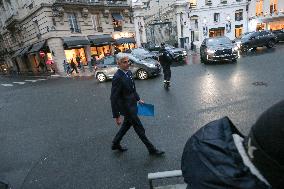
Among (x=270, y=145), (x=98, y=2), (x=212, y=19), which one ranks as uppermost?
(x=98, y=2)

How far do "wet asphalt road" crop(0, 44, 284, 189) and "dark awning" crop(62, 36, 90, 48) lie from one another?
689 inches

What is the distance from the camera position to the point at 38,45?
3025 cm

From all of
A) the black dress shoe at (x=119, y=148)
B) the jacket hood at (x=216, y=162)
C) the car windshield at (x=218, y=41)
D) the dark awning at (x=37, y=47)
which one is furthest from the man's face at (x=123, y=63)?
the dark awning at (x=37, y=47)

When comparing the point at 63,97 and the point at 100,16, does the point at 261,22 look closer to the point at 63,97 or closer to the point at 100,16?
the point at 100,16

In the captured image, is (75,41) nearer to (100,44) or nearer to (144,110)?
(100,44)

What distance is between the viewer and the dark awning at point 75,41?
92.4 feet

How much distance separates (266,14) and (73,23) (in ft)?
101

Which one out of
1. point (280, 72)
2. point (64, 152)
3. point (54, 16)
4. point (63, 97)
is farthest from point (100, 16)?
point (64, 152)

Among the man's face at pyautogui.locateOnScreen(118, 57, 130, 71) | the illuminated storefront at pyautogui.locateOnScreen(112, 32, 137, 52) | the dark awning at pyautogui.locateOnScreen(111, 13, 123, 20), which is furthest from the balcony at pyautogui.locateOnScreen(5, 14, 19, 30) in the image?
the man's face at pyautogui.locateOnScreen(118, 57, 130, 71)

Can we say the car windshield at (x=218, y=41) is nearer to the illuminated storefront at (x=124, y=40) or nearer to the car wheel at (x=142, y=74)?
the car wheel at (x=142, y=74)

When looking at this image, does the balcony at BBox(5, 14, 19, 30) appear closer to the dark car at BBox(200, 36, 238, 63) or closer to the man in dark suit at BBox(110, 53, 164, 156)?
the dark car at BBox(200, 36, 238, 63)

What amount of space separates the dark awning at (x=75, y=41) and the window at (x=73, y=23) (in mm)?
1388

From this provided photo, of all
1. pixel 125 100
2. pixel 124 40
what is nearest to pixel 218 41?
pixel 125 100

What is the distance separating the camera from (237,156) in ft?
3.68
